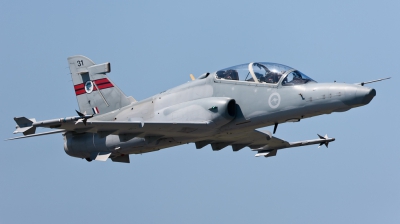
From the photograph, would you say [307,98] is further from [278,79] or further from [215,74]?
[215,74]

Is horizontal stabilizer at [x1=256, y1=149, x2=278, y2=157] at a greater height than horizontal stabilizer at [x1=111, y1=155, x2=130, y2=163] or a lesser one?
lesser

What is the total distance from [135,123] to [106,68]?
5.04 metres

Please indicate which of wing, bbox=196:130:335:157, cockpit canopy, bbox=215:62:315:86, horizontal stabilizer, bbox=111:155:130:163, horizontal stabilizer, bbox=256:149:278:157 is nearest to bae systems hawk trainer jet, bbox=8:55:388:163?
cockpit canopy, bbox=215:62:315:86

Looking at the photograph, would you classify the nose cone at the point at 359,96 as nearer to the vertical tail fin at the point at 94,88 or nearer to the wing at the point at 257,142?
the wing at the point at 257,142

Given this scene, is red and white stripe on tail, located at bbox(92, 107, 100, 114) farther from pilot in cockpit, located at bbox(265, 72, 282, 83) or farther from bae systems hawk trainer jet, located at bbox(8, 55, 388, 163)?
pilot in cockpit, located at bbox(265, 72, 282, 83)

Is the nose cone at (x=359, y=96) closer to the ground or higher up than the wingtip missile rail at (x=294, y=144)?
higher up

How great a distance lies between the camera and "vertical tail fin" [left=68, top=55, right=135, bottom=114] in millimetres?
29094

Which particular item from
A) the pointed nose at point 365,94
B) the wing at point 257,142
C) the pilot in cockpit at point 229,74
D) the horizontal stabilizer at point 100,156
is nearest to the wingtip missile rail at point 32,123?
the horizontal stabilizer at point 100,156

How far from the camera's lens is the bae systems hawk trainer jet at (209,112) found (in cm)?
2450

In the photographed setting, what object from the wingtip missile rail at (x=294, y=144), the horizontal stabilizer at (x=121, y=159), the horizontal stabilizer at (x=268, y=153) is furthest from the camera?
the horizontal stabilizer at (x=268, y=153)

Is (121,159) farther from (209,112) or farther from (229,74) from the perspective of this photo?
(229,74)

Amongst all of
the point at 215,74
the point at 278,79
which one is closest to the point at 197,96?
the point at 215,74

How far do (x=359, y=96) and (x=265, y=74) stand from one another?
10.3 feet

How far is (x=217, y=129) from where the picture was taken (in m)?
25.7
